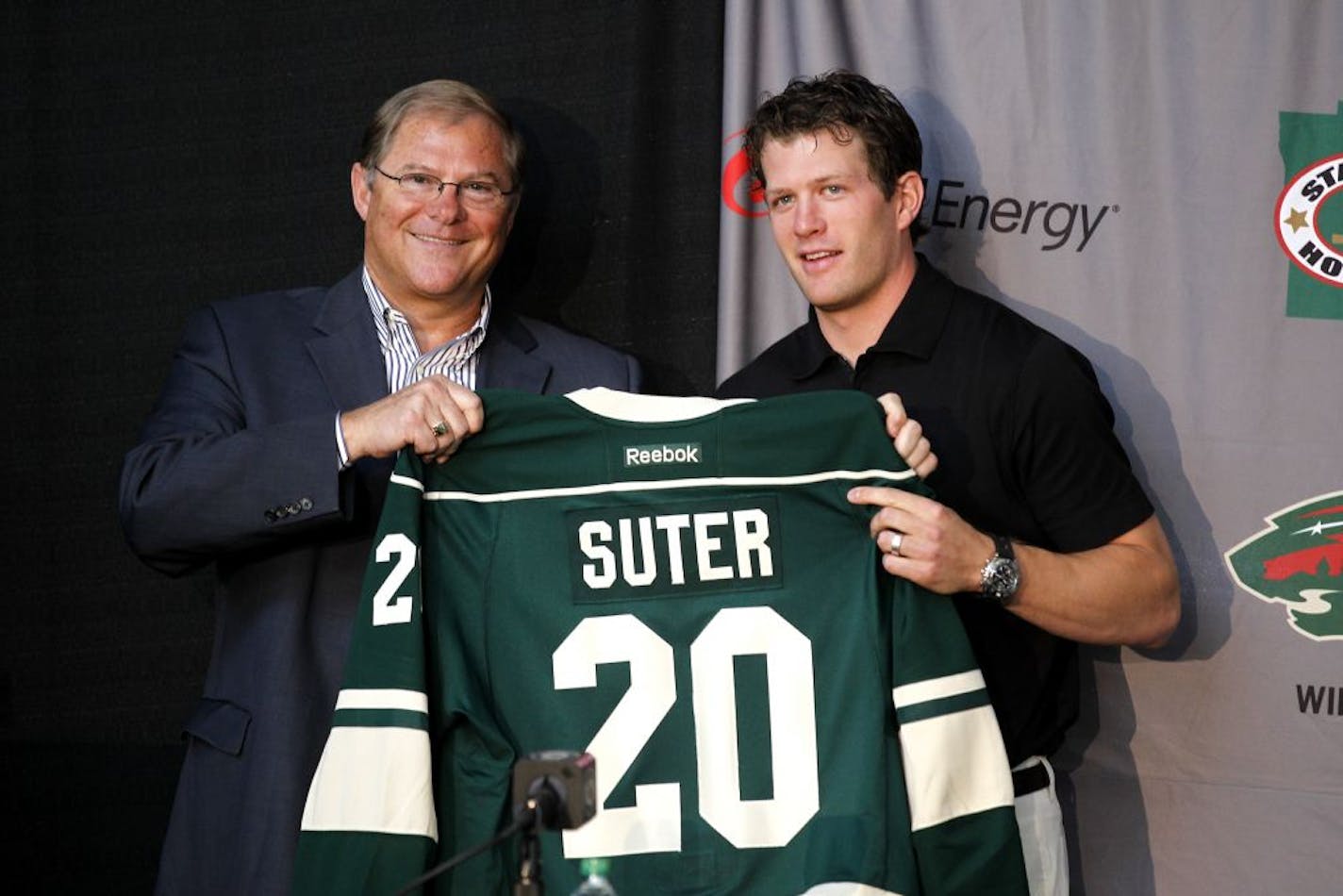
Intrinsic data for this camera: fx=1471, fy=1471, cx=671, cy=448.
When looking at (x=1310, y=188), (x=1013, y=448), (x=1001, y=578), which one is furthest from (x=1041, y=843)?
(x=1310, y=188)

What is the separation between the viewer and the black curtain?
3.12 m

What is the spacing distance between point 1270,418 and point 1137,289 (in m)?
0.36

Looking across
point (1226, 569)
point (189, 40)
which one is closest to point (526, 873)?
point (1226, 569)

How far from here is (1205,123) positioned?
2.92m

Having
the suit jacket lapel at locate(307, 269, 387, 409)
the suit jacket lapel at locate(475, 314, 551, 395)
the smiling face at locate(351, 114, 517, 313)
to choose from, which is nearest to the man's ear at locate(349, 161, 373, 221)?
the smiling face at locate(351, 114, 517, 313)

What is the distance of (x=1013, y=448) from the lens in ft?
7.82

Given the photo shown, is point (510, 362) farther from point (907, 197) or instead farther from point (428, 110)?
point (907, 197)

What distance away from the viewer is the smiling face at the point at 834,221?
8.21 ft

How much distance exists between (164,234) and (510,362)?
96 cm

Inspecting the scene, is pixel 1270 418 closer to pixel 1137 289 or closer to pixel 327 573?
pixel 1137 289

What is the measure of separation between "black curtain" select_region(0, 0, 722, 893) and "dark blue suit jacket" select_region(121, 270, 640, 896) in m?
0.59

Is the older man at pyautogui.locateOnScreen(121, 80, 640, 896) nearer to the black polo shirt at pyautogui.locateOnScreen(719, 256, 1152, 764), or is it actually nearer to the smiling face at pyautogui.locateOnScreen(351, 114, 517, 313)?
the smiling face at pyautogui.locateOnScreen(351, 114, 517, 313)

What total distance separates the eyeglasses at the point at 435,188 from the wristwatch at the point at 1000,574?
1.14m

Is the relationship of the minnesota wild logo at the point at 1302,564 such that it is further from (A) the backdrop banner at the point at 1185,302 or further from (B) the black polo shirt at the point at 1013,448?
(B) the black polo shirt at the point at 1013,448
